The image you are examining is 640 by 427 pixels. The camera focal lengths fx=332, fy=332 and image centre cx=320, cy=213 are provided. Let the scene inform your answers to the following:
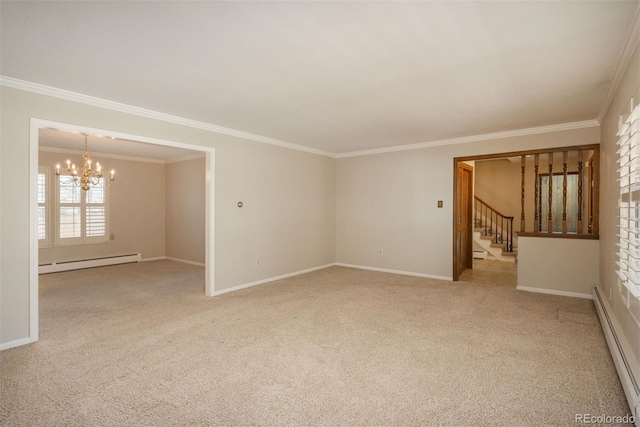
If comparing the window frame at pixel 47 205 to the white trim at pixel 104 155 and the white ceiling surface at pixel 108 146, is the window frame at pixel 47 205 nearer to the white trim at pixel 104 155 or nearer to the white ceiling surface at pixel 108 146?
the white trim at pixel 104 155

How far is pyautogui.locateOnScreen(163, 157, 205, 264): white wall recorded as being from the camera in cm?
763

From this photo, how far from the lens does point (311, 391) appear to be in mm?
2385

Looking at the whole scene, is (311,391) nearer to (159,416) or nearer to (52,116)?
(159,416)

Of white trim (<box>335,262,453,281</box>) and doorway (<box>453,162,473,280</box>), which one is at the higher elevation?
doorway (<box>453,162,473,280</box>)

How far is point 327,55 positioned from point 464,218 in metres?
5.21

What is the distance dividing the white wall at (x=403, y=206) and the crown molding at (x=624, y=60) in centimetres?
157

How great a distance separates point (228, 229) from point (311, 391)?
3.28 meters

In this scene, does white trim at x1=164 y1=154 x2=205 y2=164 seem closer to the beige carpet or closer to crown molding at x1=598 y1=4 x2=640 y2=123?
the beige carpet

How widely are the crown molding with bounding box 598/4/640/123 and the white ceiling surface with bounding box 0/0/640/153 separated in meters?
0.04

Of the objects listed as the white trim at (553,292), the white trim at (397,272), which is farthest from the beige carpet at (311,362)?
the white trim at (397,272)

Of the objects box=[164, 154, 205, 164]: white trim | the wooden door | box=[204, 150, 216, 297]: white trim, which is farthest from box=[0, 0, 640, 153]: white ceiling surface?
box=[164, 154, 205, 164]: white trim

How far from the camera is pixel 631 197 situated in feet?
7.67

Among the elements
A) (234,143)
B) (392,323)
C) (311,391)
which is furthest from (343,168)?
(311,391)

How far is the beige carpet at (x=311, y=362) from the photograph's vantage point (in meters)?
2.15
